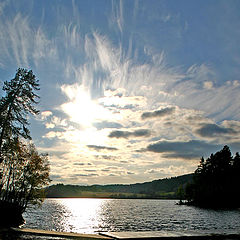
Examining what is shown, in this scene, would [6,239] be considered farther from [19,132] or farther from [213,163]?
[213,163]

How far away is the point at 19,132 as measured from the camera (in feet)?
107

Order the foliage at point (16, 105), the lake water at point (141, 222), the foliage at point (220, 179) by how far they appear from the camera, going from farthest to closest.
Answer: the foliage at point (220, 179)
the lake water at point (141, 222)
the foliage at point (16, 105)

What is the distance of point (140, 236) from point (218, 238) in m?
8.24

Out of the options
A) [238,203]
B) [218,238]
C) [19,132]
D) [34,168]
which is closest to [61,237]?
[19,132]

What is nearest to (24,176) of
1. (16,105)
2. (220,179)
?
(16,105)

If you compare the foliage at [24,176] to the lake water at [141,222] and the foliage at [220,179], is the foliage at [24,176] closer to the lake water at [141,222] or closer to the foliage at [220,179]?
the lake water at [141,222]

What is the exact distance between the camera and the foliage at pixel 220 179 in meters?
126

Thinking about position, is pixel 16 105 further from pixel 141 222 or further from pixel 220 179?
pixel 220 179

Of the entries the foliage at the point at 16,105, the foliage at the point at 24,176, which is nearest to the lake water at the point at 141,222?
the foliage at the point at 24,176

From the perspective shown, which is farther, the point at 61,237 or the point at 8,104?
the point at 8,104

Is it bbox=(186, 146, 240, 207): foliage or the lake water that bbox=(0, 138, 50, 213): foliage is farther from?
bbox=(186, 146, 240, 207): foliage

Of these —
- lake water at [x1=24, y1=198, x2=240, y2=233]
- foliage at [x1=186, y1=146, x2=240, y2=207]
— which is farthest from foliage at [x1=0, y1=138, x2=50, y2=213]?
foliage at [x1=186, y1=146, x2=240, y2=207]

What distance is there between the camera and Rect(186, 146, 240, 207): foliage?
126438mm

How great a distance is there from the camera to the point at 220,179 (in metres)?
129
